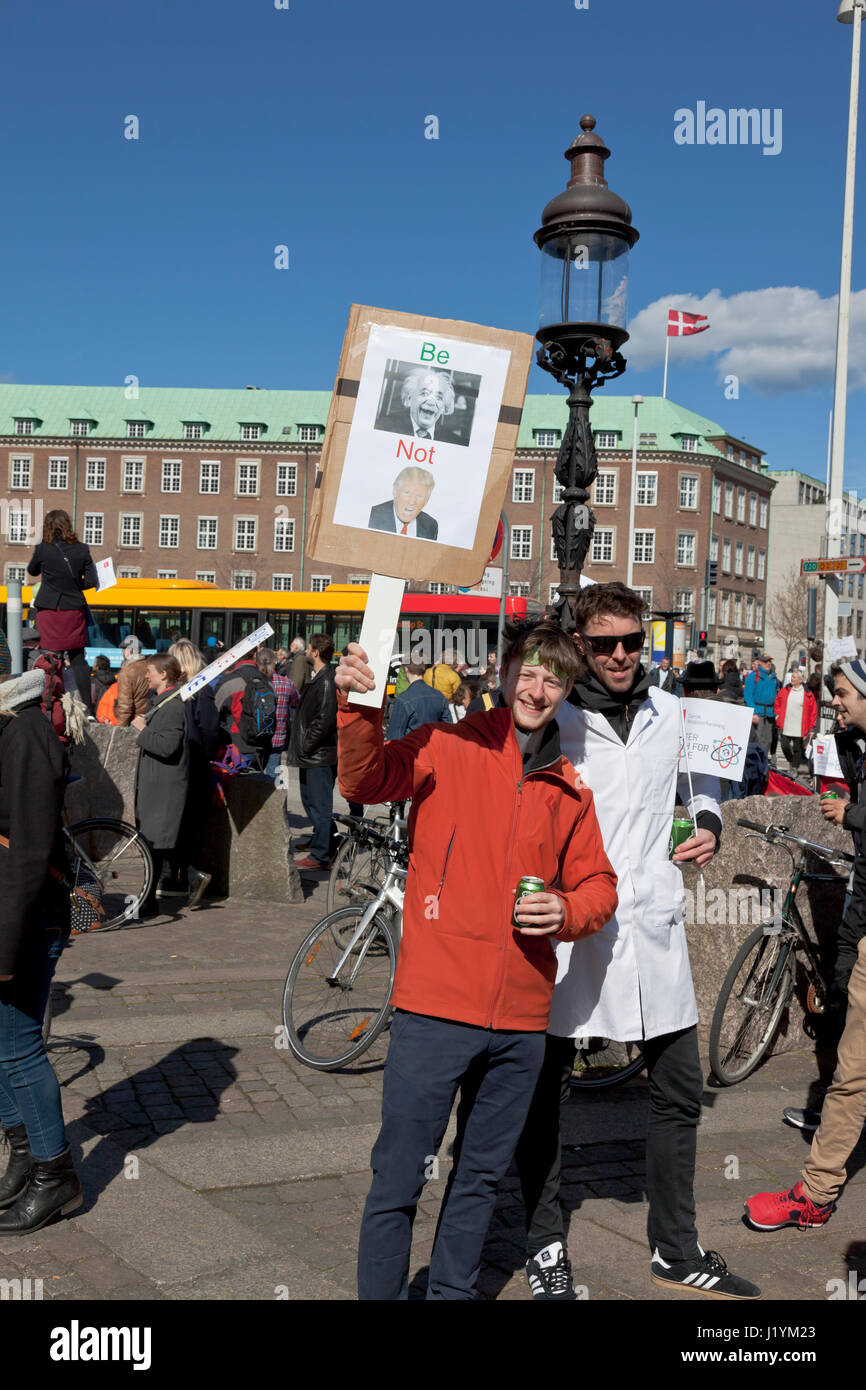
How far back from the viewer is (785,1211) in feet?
13.4

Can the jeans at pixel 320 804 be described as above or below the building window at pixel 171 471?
below

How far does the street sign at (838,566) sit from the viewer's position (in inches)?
544

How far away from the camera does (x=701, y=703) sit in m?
4.59

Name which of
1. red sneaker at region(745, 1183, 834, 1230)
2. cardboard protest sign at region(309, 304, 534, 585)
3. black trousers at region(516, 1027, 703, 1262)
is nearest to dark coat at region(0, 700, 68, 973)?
cardboard protest sign at region(309, 304, 534, 585)

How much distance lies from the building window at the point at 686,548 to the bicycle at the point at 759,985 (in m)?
70.4

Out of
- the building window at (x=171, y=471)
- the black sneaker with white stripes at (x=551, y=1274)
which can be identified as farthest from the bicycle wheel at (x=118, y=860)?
the building window at (x=171, y=471)

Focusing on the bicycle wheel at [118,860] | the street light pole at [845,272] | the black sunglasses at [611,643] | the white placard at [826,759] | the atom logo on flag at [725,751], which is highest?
the street light pole at [845,272]

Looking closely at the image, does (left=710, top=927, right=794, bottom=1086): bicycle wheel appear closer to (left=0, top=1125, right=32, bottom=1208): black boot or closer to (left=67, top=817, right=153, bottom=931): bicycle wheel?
(left=0, top=1125, right=32, bottom=1208): black boot

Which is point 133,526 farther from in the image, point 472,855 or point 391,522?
point 472,855

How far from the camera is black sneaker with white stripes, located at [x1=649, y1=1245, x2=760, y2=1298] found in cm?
352

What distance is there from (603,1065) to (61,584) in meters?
6.07

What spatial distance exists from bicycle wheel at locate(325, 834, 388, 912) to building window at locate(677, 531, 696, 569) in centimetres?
6855

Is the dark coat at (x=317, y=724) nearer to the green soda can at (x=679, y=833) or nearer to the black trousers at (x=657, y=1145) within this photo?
the green soda can at (x=679, y=833)

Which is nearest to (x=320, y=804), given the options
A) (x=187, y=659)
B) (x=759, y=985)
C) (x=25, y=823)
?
(x=187, y=659)
